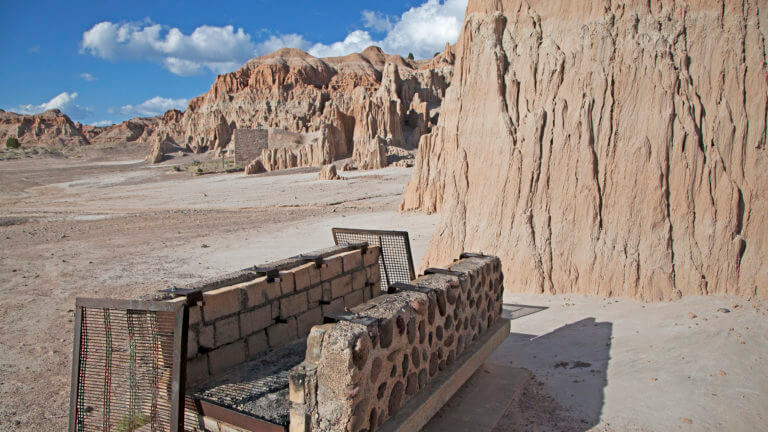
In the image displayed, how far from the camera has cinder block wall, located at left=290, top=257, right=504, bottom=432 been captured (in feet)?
9.30

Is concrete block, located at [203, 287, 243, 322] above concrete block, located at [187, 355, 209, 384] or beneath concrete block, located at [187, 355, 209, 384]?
above

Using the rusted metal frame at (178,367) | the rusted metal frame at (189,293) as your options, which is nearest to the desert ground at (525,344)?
the rusted metal frame at (189,293)

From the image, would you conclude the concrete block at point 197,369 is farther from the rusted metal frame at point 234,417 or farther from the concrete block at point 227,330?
the rusted metal frame at point 234,417

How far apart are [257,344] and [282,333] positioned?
322 mm

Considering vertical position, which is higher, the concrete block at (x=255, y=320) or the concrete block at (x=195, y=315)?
the concrete block at (x=195, y=315)

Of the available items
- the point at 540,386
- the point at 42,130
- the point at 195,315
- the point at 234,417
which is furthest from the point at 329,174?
the point at 42,130

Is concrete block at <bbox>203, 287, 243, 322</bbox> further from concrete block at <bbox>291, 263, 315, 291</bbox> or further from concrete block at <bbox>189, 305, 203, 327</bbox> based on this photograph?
concrete block at <bbox>291, 263, 315, 291</bbox>

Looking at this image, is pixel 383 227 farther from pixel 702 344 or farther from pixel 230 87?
pixel 230 87

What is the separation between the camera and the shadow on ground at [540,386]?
421 cm

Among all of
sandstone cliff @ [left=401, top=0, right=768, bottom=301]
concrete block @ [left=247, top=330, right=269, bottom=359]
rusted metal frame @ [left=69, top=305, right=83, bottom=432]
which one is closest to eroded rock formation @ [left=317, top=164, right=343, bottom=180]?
sandstone cliff @ [left=401, top=0, right=768, bottom=301]

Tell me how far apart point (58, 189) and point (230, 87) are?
60.4 m

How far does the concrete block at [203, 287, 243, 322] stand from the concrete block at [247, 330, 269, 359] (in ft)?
1.23

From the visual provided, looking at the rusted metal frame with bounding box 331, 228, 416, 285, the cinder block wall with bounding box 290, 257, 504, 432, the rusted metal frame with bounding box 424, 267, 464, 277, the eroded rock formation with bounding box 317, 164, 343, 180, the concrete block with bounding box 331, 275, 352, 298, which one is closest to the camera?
the cinder block wall with bounding box 290, 257, 504, 432

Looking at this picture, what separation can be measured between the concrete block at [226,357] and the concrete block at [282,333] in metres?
0.35
